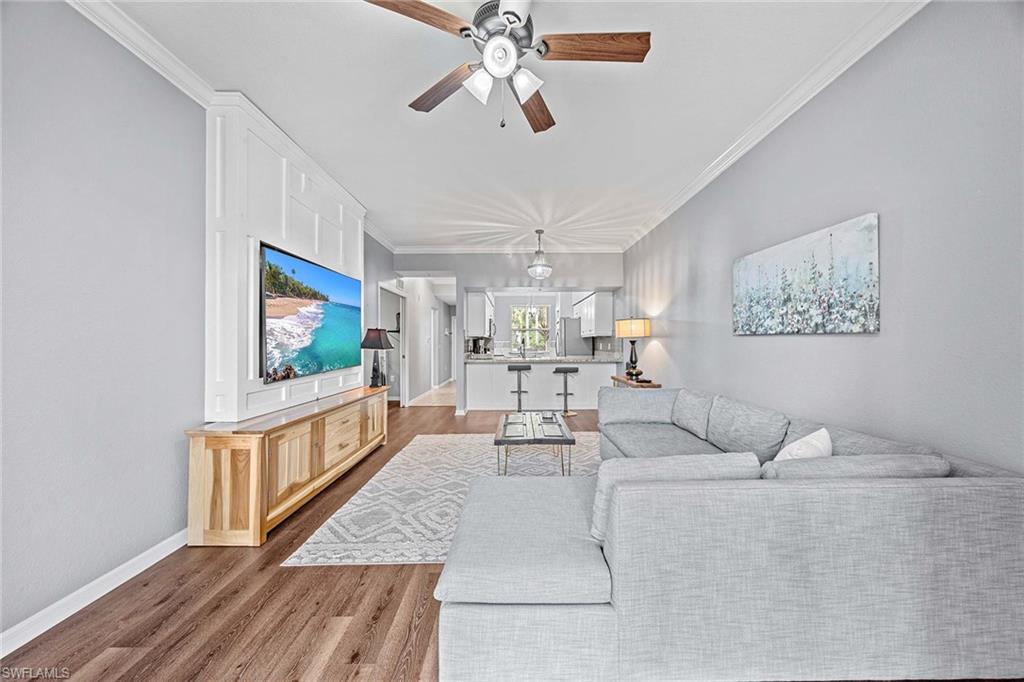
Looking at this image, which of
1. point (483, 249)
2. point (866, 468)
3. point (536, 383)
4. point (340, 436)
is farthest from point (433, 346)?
point (866, 468)

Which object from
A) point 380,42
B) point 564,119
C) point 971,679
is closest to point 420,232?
point 564,119

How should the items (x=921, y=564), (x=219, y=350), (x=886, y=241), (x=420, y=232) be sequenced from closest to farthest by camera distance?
(x=921, y=564) → (x=886, y=241) → (x=219, y=350) → (x=420, y=232)

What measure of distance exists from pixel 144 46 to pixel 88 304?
138 cm

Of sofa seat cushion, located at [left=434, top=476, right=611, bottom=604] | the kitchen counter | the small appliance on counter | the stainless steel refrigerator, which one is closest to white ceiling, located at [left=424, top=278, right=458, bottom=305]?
the small appliance on counter

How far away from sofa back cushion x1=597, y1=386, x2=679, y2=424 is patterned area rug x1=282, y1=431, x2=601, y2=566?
56 cm

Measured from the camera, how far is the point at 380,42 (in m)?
2.22

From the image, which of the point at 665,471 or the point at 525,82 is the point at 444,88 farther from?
the point at 665,471

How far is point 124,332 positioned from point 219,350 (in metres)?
0.60

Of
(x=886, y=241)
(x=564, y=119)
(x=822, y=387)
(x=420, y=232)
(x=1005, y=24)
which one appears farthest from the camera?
(x=420, y=232)

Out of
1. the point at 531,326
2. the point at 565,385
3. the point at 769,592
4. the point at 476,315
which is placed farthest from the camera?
the point at 531,326

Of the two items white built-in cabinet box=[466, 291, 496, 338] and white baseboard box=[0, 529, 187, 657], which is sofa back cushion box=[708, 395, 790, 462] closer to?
white baseboard box=[0, 529, 187, 657]

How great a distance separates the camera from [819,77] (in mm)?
2416

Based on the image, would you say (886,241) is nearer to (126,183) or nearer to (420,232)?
(126,183)

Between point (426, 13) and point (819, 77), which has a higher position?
point (819, 77)
